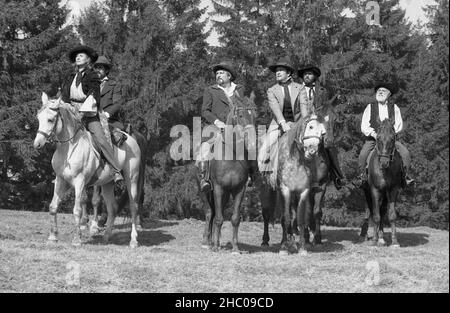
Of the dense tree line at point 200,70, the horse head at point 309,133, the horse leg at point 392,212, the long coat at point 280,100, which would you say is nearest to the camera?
the horse head at point 309,133

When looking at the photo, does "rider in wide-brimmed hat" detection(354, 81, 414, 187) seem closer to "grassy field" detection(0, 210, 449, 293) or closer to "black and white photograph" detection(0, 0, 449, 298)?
"black and white photograph" detection(0, 0, 449, 298)

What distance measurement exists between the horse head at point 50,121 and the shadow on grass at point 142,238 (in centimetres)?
252

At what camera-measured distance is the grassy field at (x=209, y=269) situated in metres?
8.61

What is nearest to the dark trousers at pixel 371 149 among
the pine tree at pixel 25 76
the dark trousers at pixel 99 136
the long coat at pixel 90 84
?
the dark trousers at pixel 99 136

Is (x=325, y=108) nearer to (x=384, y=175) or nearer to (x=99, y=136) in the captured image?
(x=384, y=175)

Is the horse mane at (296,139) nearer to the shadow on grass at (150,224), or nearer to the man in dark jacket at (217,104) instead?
the man in dark jacket at (217,104)

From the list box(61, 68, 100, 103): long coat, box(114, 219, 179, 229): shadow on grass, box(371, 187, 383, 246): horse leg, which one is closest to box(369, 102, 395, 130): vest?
box(371, 187, 383, 246): horse leg

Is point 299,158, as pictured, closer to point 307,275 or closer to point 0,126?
point 307,275

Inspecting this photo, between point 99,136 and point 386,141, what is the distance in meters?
5.69

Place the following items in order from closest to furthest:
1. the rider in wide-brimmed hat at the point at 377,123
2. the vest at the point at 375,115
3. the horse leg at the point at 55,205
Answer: the horse leg at the point at 55,205
the rider in wide-brimmed hat at the point at 377,123
the vest at the point at 375,115

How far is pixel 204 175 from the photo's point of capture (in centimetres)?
1191

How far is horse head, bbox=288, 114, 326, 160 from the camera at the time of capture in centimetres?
1087

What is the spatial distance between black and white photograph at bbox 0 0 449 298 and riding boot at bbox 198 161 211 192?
0.05m

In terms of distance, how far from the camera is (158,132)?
101ft
